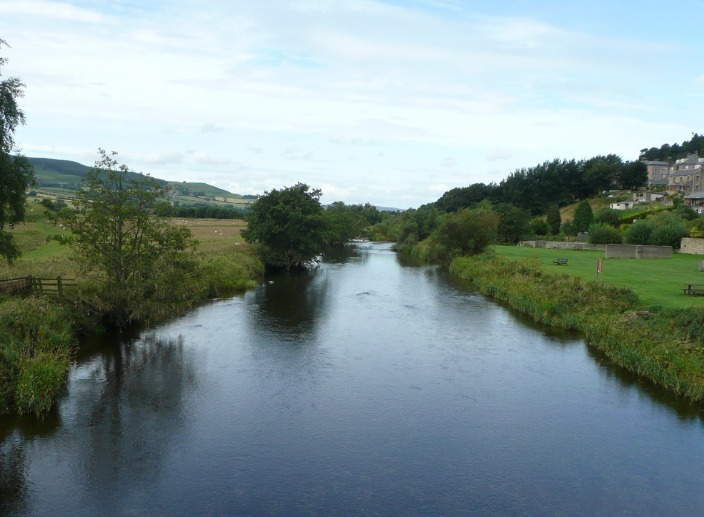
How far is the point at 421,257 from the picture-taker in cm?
8488

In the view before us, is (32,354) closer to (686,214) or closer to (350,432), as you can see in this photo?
(350,432)

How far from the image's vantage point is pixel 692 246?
195 feet

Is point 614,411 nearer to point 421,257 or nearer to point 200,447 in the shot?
point 200,447

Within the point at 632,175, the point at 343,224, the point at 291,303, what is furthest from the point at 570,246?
the point at 632,175

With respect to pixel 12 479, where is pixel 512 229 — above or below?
above

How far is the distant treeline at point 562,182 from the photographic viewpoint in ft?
392

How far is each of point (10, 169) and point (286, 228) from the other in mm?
37163

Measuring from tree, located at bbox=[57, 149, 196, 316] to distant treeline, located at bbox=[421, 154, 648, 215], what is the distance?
323 ft

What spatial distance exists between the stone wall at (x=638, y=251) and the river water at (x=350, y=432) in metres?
32.0

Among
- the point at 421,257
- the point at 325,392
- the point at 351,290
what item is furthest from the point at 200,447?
the point at 421,257

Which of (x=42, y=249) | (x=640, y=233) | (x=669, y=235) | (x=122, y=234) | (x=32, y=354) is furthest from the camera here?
(x=640, y=233)

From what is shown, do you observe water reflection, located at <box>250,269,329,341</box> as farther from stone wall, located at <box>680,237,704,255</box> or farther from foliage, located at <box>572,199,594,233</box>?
foliage, located at <box>572,199,594,233</box>

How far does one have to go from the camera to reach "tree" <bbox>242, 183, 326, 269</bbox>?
61594 mm

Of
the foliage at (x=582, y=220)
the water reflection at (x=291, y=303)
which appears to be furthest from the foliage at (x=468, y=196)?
the water reflection at (x=291, y=303)
